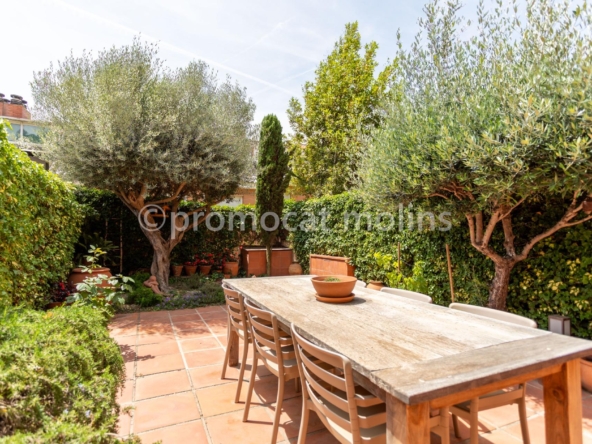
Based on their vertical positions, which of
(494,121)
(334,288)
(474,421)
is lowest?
(474,421)

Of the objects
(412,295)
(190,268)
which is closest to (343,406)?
(412,295)

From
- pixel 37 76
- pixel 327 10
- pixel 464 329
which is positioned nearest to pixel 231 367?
pixel 464 329

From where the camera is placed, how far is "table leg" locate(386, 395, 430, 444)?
1.35 m

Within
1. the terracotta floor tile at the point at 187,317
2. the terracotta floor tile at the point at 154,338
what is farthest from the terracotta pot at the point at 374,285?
the terracotta floor tile at the point at 154,338

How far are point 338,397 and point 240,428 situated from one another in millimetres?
1350

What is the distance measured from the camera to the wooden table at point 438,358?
1.37 meters

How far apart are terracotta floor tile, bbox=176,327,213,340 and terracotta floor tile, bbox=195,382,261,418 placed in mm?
1665

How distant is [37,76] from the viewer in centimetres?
695

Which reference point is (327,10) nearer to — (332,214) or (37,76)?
(332,214)

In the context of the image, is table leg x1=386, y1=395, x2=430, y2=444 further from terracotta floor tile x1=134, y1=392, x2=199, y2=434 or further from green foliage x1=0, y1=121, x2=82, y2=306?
green foliage x1=0, y1=121, x2=82, y2=306

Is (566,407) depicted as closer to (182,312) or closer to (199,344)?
(199,344)

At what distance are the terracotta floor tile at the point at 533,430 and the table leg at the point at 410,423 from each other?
66.7 inches

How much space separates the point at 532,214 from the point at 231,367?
393cm

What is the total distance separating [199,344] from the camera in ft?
14.8
